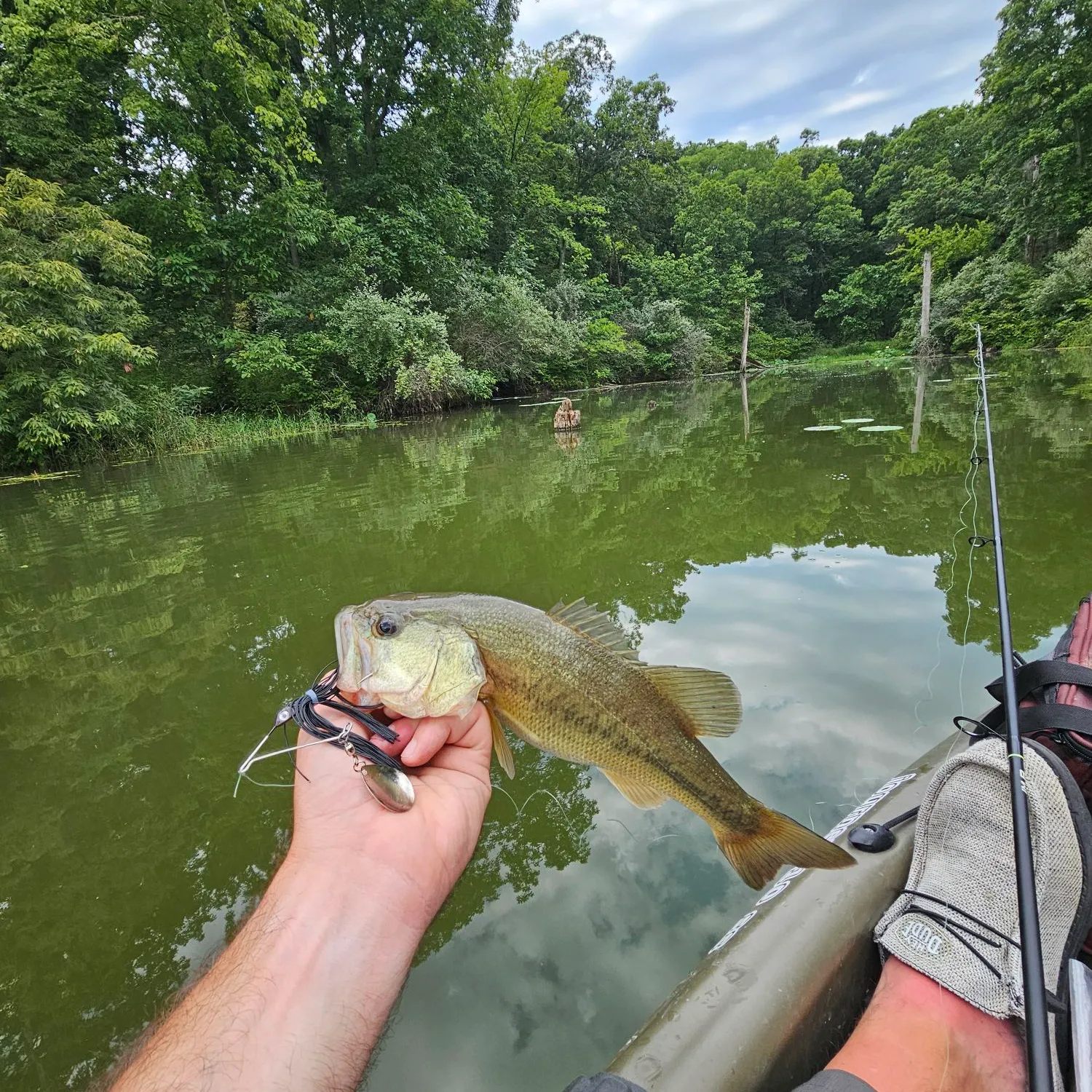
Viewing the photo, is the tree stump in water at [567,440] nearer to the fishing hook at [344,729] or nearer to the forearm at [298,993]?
the fishing hook at [344,729]

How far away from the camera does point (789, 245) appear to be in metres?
47.4

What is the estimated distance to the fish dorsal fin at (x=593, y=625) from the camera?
65.7 inches

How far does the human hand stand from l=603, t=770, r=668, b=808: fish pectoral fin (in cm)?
39

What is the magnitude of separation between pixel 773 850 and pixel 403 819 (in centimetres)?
96

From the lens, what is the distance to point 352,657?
1.53 meters

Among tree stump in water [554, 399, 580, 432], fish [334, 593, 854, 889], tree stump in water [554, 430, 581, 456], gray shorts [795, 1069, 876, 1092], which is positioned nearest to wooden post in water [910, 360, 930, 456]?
tree stump in water [554, 430, 581, 456]

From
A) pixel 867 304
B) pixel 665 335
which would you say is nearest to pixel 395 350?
pixel 665 335

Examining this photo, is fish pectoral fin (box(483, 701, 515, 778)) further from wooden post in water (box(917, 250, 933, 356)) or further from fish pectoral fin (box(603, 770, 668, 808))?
wooden post in water (box(917, 250, 933, 356))

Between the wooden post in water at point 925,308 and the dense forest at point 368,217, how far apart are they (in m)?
1.12

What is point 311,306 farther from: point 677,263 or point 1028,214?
point 1028,214

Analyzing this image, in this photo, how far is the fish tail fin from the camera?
1.46 meters

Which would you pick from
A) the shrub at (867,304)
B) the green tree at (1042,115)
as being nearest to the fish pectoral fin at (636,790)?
the green tree at (1042,115)

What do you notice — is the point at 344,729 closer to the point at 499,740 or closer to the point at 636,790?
the point at 499,740

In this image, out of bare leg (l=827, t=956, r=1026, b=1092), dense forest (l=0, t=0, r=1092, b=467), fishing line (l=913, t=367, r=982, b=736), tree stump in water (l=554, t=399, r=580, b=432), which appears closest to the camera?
bare leg (l=827, t=956, r=1026, b=1092)
